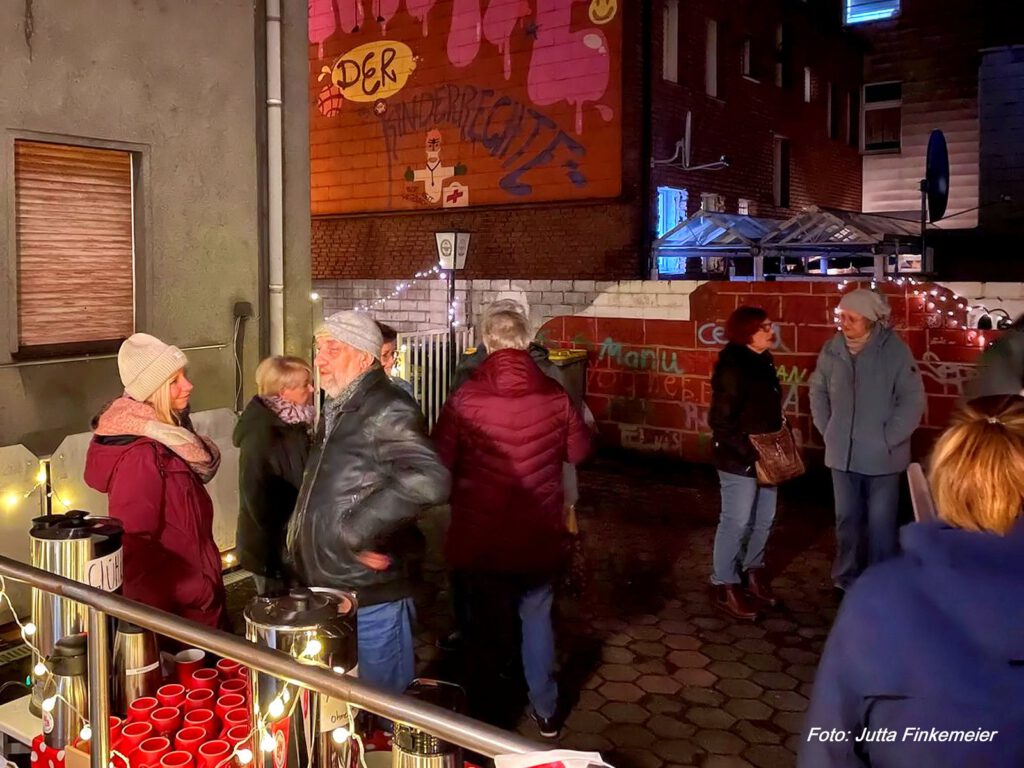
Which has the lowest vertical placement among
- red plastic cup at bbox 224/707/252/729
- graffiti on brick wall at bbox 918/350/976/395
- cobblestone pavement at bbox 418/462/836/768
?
cobblestone pavement at bbox 418/462/836/768

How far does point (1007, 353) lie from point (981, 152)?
17.8m

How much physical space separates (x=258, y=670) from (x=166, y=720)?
0.65 metres

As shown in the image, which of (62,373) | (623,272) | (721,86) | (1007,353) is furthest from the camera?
(721,86)

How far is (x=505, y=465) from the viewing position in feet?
14.5

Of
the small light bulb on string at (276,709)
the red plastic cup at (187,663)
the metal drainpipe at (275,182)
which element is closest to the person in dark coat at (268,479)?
the red plastic cup at (187,663)

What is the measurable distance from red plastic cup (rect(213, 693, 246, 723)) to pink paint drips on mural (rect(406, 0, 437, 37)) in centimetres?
1491

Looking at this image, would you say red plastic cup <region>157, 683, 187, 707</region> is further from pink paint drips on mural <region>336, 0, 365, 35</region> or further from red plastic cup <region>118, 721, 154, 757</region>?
pink paint drips on mural <region>336, 0, 365, 35</region>

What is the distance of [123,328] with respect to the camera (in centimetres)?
675

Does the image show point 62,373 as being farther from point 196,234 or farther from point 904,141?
point 904,141

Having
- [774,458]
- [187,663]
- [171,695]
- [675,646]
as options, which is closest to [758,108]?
[774,458]

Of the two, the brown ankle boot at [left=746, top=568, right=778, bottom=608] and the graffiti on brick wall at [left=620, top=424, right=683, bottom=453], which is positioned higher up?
the graffiti on brick wall at [left=620, top=424, right=683, bottom=453]

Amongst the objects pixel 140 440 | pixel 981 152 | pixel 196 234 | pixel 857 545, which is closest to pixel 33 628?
pixel 140 440

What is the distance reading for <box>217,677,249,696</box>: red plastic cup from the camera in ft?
9.23

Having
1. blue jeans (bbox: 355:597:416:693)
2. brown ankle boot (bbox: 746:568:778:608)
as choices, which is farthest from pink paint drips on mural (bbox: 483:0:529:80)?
blue jeans (bbox: 355:597:416:693)
